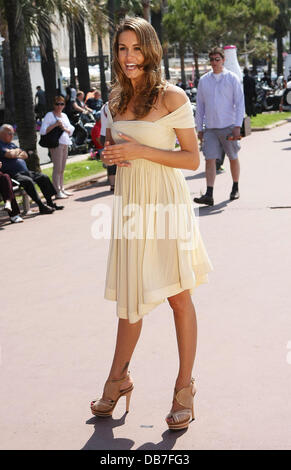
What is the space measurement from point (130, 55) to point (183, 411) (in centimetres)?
170

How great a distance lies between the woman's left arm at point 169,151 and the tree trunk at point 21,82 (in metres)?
9.98

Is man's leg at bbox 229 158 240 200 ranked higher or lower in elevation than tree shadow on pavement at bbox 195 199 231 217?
higher

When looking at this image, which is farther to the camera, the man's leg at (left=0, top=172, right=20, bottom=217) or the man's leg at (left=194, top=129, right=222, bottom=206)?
the man's leg at (left=0, top=172, right=20, bottom=217)

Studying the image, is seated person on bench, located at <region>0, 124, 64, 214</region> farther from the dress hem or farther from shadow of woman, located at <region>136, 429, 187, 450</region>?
shadow of woman, located at <region>136, 429, 187, 450</region>

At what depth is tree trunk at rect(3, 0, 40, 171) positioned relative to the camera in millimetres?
13875

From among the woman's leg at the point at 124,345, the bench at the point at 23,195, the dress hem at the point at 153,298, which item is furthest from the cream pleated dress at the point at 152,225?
the bench at the point at 23,195

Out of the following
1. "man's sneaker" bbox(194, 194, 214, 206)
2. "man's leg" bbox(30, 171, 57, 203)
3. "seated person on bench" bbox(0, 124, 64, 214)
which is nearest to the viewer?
"man's sneaker" bbox(194, 194, 214, 206)

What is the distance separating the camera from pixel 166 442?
3807 mm

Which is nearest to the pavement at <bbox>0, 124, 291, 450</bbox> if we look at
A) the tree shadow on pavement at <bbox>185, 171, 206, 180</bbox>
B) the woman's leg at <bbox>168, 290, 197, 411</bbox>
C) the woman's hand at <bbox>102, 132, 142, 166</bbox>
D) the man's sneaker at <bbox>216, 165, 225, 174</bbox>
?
the woman's leg at <bbox>168, 290, 197, 411</bbox>

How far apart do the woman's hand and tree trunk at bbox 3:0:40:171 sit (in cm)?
1008

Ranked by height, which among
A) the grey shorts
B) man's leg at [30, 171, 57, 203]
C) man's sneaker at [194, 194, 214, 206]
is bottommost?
man's sneaker at [194, 194, 214, 206]

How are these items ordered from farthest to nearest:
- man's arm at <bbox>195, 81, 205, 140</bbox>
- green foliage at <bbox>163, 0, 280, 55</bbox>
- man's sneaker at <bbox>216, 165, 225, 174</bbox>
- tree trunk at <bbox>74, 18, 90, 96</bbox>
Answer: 1. green foliage at <bbox>163, 0, 280, 55</bbox>
2. tree trunk at <bbox>74, 18, 90, 96</bbox>
3. man's sneaker at <bbox>216, 165, 225, 174</bbox>
4. man's arm at <bbox>195, 81, 205, 140</bbox>
